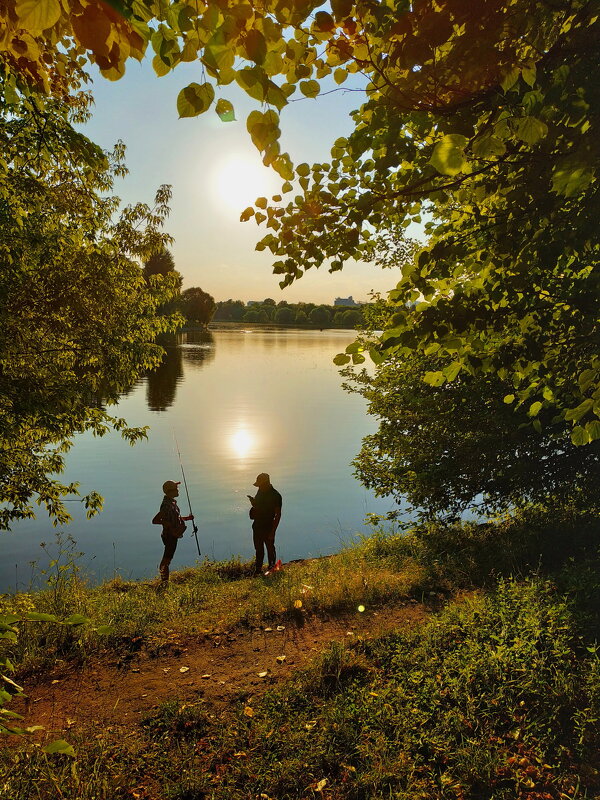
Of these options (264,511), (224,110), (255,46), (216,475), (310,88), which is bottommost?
(216,475)

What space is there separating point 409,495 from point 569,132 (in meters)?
8.98

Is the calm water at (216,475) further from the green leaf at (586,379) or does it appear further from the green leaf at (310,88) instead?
the green leaf at (310,88)

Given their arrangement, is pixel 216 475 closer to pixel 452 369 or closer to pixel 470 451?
pixel 470 451

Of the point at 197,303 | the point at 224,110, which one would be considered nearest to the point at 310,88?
the point at 224,110

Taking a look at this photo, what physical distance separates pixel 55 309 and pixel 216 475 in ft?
47.9

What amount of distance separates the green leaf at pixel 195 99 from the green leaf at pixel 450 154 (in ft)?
2.95

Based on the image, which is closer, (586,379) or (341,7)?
(341,7)

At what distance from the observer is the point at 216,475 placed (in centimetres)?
2167

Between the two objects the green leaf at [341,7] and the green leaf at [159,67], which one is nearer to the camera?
the green leaf at [159,67]

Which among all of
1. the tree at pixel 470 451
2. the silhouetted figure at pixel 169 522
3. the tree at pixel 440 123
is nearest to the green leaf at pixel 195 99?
the tree at pixel 440 123

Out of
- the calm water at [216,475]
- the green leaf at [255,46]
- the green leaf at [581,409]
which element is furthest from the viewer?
the calm water at [216,475]

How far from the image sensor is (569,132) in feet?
8.26

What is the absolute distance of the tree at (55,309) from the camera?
20.0ft

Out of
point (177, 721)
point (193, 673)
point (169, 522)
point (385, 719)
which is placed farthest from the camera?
point (169, 522)
